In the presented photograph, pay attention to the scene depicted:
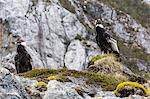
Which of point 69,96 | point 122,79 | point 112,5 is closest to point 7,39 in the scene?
point 112,5

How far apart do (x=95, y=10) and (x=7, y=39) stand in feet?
79.3

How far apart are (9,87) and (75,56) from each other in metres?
59.6

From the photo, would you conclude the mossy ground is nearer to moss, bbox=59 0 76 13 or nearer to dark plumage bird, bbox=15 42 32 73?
dark plumage bird, bbox=15 42 32 73

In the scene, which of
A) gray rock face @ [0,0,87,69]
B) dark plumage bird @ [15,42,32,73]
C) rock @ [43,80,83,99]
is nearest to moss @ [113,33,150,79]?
gray rock face @ [0,0,87,69]

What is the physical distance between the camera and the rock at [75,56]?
227ft

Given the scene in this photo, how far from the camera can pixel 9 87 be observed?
437 inches

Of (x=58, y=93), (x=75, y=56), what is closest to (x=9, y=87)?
(x=58, y=93)

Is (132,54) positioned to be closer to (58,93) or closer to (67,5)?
(67,5)

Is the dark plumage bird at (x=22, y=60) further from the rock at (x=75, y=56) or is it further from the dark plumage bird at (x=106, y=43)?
the rock at (x=75, y=56)

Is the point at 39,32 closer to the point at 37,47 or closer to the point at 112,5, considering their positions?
the point at 37,47

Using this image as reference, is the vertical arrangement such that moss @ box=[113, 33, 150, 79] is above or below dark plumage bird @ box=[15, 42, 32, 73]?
below

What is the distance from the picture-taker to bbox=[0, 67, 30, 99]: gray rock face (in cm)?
1073

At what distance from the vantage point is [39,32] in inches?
2859

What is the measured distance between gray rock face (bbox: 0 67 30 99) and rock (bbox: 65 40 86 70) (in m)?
56.9
